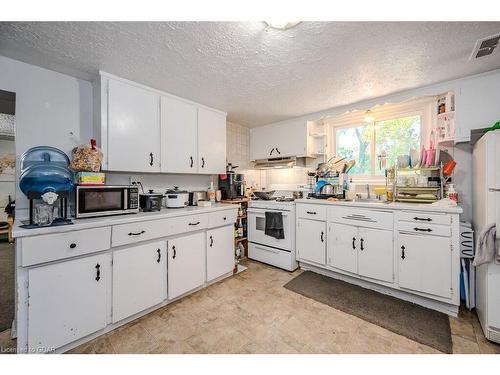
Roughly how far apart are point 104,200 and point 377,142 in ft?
10.9

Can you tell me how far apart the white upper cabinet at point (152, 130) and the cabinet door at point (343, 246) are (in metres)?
1.74

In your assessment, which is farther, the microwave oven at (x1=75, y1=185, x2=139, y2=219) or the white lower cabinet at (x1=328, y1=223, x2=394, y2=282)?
the white lower cabinet at (x1=328, y1=223, x2=394, y2=282)

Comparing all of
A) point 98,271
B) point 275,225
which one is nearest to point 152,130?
point 98,271

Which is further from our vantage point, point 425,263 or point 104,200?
point 425,263

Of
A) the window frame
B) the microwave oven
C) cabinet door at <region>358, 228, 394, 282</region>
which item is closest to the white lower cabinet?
cabinet door at <region>358, 228, 394, 282</region>

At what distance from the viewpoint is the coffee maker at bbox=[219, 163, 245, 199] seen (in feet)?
10.1

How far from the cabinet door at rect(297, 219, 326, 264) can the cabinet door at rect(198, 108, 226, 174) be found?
137 centimetres

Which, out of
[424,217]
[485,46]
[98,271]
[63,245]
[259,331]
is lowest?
[259,331]

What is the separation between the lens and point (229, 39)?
4.76 feet

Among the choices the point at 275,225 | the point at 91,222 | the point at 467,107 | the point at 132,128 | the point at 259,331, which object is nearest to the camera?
the point at 91,222

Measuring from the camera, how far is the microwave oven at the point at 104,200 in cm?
167

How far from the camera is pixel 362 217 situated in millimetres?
2262

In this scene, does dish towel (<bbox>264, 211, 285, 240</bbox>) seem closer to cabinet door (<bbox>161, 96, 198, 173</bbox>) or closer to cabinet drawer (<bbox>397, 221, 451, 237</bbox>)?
cabinet door (<bbox>161, 96, 198, 173</bbox>)

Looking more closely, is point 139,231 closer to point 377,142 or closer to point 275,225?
point 275,225
